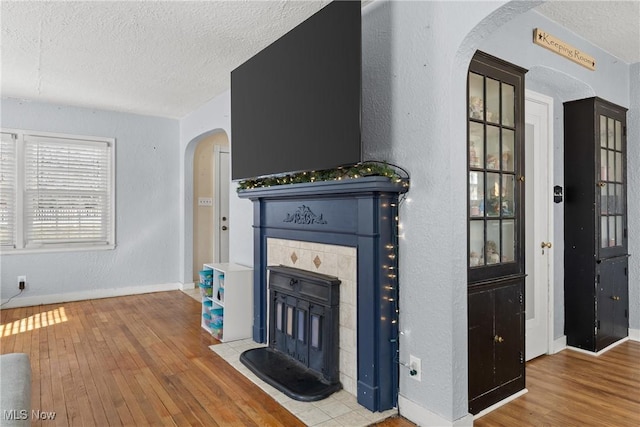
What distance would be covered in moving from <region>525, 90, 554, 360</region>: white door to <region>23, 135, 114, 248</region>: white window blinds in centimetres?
503

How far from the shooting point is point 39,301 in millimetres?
5000

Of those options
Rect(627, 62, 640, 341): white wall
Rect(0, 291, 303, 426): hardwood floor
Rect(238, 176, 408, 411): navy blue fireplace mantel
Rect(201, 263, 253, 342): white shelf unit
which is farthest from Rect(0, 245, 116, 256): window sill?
Rect(627, 62, 640, 341): white wall

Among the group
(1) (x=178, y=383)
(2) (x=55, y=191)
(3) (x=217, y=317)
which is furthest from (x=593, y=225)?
(2) (x=55, y=191)

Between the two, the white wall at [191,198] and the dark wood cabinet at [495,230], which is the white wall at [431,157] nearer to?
the dark wood cabinet at [495,230]

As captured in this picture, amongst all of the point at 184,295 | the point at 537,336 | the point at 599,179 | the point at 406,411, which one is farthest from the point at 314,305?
the point at 184,295

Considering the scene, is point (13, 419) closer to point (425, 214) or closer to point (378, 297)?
point (378, 297)

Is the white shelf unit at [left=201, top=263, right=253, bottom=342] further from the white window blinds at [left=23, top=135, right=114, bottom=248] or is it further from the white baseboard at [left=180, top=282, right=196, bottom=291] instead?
the white window blinds at [left=23, top=135, right=114, bottom=248]

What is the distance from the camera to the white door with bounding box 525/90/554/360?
3279 millimetres

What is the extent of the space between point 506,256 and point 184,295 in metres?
4.34

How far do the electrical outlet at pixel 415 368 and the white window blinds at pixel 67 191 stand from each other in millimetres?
4630

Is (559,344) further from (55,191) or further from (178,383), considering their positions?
(55,191)

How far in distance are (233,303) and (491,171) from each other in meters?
2.41

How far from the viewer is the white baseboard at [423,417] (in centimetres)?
212

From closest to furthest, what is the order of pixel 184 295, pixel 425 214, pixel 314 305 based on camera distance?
pixel 425 214, pixel 314 305, pixel 184 295
